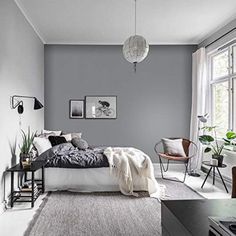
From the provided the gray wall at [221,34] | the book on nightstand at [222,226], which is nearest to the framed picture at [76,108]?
the gray wall at [221,34]

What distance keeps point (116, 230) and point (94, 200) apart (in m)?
1.08

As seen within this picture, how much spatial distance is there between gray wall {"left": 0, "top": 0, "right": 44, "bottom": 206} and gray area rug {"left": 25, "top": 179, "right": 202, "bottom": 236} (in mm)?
758

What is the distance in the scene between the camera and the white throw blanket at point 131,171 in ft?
13.5

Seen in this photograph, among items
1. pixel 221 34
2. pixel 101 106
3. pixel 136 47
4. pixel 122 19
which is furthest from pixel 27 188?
pixel 221 34

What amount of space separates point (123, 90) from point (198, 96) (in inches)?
69.4

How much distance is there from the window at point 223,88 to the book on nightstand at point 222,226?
440 centimetres

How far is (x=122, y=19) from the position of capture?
480 centimetres

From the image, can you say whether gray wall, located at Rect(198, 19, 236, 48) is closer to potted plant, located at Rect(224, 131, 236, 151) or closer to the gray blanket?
potted plant, located at Rect(224, 131, 236, 151)

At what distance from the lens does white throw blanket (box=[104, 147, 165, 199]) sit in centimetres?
412

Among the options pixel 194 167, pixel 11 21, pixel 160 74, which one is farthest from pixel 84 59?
pixel 194 167

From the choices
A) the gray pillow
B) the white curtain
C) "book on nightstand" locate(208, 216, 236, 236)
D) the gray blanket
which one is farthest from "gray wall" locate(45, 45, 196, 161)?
"book on nightstand" locate(208, 216, 236, 236)

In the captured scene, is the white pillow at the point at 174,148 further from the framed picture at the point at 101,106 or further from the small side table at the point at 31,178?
the small side table at the point at 31,178

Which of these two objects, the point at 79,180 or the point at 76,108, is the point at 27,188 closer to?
the point at 79,180

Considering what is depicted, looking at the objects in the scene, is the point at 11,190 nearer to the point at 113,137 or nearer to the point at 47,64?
the point at 113,137
